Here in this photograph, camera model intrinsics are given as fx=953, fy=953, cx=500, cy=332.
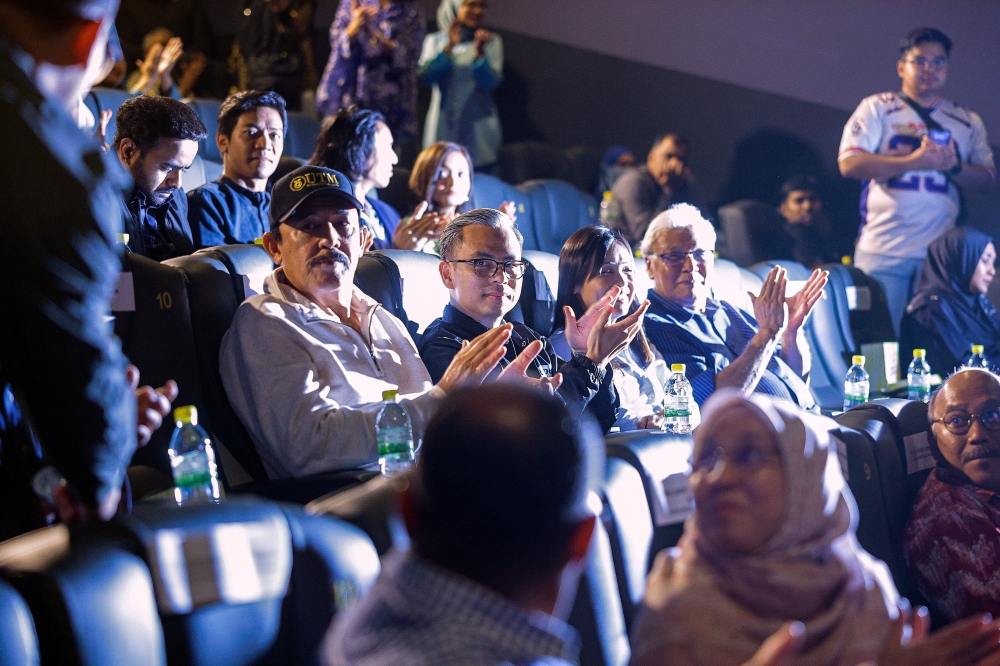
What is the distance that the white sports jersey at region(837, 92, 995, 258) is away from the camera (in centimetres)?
431

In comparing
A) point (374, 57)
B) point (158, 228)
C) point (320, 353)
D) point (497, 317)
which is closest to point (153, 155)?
point (158, 228)

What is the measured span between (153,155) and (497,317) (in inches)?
39.5

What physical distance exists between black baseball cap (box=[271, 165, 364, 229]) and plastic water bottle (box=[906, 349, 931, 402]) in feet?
8.06

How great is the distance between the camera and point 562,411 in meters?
0.89

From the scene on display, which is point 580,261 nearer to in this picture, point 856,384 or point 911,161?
point 856,384

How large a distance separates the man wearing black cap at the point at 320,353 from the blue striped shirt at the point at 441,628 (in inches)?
35.9

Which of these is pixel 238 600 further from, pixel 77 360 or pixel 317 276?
pixel 317 276

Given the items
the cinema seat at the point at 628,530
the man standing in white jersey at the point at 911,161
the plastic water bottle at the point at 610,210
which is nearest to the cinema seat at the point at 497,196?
the plastic water bottle at the point at 610,210

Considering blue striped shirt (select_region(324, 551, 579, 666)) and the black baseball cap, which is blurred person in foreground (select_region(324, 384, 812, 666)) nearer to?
blue striped shirt (select_region(324, 551, 579, 666))

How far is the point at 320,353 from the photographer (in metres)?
2.01

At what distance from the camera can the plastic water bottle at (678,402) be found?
100 inches

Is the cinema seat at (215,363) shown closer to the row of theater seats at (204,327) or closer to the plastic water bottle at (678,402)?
the row of theater seats at (204,327)

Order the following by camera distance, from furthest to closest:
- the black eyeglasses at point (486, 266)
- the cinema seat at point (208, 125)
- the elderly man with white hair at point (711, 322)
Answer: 1. the cinema seat at point (208, 125)
2. the elderly man with white hair at point (711, 322)
3. the black eyeglasses at point (486, 266)

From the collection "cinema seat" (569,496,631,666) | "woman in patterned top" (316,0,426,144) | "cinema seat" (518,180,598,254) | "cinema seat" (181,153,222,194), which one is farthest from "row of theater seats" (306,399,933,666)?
"woman in patterned top" (316,0,426,144)
